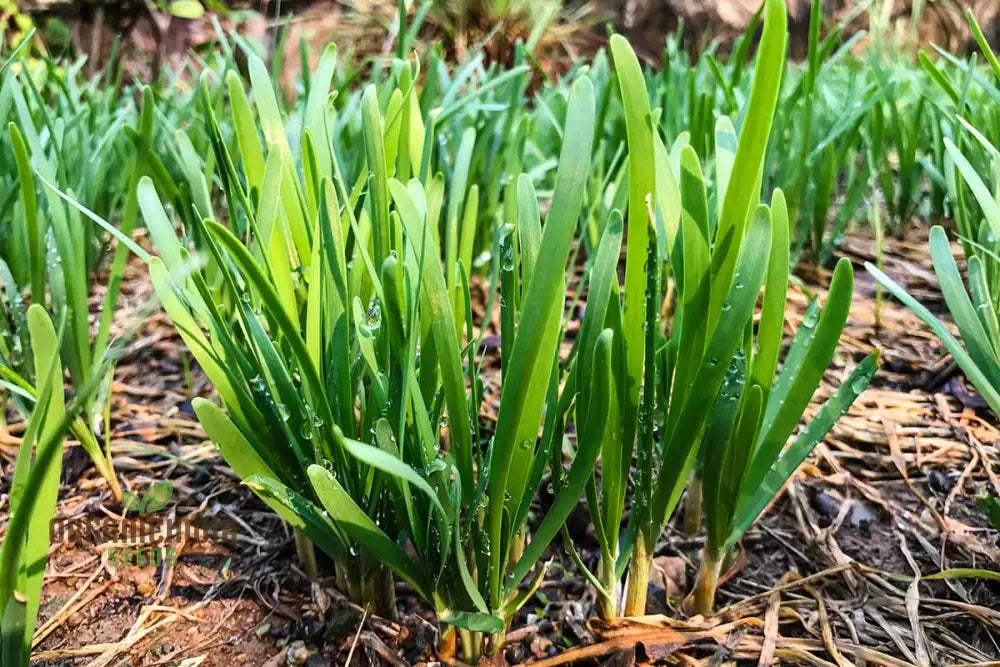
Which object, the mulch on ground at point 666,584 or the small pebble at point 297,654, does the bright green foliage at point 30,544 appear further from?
the small pebble at point 297,654

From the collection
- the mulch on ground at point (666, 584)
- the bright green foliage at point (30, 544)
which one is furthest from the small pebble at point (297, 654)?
the bright green foliage at point (30, 544)

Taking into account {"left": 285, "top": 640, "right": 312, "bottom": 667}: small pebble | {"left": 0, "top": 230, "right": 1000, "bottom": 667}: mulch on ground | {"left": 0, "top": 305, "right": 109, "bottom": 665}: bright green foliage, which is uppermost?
{"left": 0, "top": 305, "right": 109, "bottom": 665}: bright green foliage

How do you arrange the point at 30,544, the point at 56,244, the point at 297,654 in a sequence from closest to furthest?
the point at 30,544 → the point at 297,654 → the point at 56,244

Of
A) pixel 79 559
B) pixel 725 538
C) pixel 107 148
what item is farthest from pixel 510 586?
pixel 107 148

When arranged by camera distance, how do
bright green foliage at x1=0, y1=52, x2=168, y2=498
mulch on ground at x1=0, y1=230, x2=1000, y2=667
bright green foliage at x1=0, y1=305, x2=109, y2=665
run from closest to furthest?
bright green foliage at x1=0, y1=305, x2=109, y2=665, mulch on ground at x1=0, y1=230, x2=1000, y2=667, bright green foliage at x1=0, y1=52, x2=168, y2=498

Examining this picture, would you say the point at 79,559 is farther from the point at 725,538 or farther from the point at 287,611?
the point at 725,538

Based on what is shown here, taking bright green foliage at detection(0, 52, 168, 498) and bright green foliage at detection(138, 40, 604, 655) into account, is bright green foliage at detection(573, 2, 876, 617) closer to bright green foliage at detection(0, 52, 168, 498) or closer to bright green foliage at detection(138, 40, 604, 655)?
bright green foliage at detection(138, 40, 604, 655)

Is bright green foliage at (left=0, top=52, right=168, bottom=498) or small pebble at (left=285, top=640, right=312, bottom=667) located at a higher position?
bright green foliage at (left=0, top=52, right=168, bottom=498)

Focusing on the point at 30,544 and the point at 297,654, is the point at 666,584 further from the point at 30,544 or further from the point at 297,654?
the point at 30,544

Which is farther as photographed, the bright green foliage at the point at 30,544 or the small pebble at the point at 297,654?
the small pebble at the point at 297,654

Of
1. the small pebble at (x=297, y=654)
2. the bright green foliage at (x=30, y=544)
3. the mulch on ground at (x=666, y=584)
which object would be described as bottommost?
the small pebble at (x=297, y=654)

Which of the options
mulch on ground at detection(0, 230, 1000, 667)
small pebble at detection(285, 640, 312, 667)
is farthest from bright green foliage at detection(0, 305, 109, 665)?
small pebble at detection(285, 640, 312, 667)

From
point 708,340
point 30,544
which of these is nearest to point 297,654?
point 30,544
